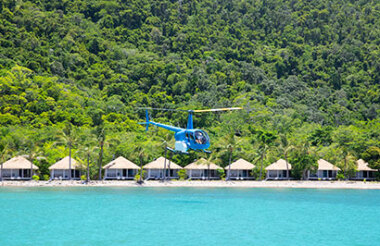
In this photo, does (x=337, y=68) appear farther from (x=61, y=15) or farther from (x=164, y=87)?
(x=61, y=15)

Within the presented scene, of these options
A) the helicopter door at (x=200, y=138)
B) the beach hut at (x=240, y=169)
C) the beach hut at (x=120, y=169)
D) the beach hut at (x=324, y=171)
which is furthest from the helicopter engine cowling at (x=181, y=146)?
the beach hut at (x=324, y=171)

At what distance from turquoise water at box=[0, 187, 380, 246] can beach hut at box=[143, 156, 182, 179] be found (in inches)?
175

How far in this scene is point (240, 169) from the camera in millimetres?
60312

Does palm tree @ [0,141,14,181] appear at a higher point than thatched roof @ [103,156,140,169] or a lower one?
higher

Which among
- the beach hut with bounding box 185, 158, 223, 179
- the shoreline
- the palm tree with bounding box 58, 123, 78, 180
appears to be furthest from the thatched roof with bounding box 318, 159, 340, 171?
the palm tree with bounding box 58, 123, 78, 180

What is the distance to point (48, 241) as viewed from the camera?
1150 inches

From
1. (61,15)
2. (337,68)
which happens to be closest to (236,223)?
(337,68)

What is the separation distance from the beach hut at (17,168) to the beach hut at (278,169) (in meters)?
23.2

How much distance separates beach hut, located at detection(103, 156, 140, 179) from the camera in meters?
57.0

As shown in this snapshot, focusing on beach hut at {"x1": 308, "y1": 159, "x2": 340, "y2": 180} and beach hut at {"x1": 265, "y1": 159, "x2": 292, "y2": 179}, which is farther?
beach hut at {"x1": 308, "y1": 159, "x2": 340, "y2": 180}

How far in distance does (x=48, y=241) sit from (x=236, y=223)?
1198cm

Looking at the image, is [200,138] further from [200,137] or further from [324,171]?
[324,171]

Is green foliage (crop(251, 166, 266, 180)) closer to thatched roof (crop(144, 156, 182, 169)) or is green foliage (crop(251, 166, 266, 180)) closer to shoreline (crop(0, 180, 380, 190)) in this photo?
shoreline (crop(0, 180, 380, 190))

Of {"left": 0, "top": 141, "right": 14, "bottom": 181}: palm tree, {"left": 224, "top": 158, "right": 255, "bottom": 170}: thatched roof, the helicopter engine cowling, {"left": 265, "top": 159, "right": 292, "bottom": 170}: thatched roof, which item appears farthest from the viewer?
{"left": 265, "top": 159, "right": 292, "bottom": 170}: thatched roof
